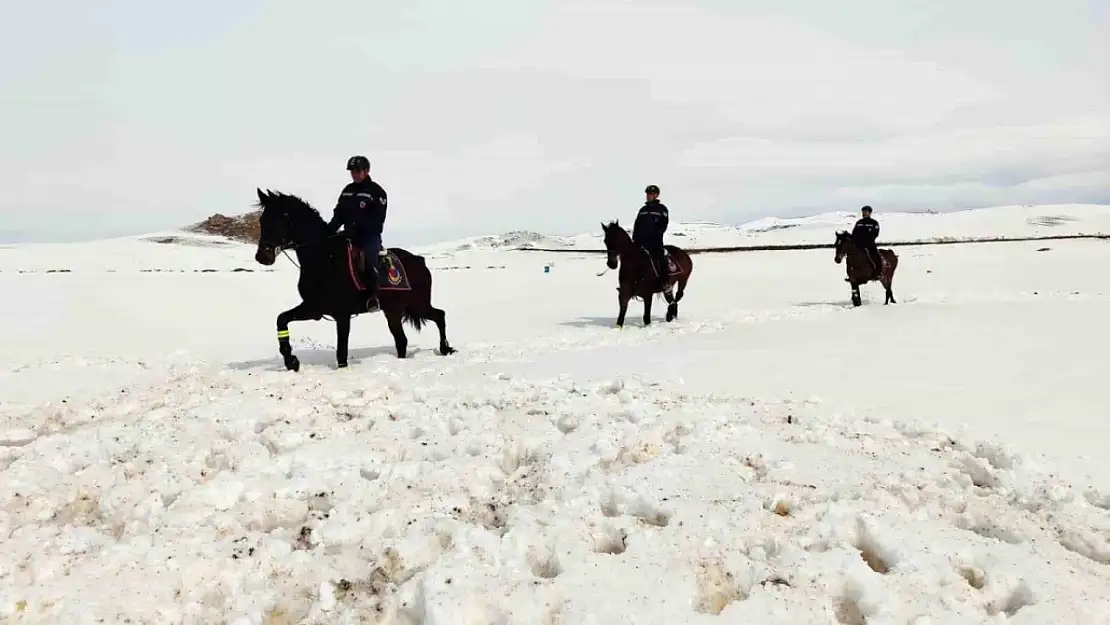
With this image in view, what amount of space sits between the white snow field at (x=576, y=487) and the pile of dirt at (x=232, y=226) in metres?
48.8

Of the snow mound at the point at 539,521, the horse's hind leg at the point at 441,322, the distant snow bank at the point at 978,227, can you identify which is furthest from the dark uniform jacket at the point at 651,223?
the distant snow bank at the point at 978,227

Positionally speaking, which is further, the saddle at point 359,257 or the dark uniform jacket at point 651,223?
the dark uniform jacket at point 651,223

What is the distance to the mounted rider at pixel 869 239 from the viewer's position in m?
17.3

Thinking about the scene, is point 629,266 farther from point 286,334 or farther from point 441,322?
point 286,334

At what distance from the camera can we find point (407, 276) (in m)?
10.7

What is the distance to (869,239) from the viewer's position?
57.4ft

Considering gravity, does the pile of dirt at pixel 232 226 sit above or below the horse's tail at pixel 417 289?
above

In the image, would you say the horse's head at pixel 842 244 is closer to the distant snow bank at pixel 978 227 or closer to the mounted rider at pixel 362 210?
the mounted rider at pixel 362 210

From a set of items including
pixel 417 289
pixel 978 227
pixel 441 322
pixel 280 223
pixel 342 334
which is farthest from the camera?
pixel 978 227

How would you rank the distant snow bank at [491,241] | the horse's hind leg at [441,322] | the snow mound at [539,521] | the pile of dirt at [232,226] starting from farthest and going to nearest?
the pile of dirt at [232,226] < the distant snow bank at [491,241] < the horse's hind leg at [441,322] < the snow mound at [539,521]

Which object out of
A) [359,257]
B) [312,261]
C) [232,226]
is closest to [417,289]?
[359,257]

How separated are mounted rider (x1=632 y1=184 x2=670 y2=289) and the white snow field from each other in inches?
176

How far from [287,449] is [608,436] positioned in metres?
2.59

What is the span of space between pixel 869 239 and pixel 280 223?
47.0 ft
